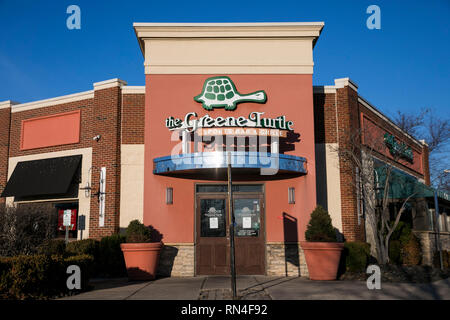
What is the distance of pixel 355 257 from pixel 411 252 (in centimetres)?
465

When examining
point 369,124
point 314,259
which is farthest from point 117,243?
point 369,124

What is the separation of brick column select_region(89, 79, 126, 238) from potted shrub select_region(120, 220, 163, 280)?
2.34 metres

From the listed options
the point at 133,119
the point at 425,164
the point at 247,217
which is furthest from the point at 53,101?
the point at 425,164

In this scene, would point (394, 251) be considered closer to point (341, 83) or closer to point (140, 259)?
point (341, 83)

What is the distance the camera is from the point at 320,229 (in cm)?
1256

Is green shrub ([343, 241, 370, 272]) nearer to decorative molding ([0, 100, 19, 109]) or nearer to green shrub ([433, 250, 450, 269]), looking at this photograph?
green shrub ([433, 250, 450, 269])

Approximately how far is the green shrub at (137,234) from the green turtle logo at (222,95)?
4.34 metres

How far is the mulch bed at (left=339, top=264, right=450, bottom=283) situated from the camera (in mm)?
12258

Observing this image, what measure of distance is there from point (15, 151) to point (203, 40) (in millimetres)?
9207

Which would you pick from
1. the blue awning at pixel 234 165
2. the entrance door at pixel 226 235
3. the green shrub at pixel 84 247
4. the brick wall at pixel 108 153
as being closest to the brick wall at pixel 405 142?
the blue awning at pixel 234 165

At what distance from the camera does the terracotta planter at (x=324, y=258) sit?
1232 cm

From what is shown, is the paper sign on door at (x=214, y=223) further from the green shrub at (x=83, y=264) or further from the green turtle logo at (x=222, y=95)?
the green shrub at (x=83, y=264)

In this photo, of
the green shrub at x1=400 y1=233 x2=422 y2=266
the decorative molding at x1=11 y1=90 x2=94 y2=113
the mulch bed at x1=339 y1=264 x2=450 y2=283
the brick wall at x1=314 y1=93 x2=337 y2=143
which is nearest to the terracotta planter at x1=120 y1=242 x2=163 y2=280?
the mulch bed at x1=339 y1=264 x2=450 y2=283

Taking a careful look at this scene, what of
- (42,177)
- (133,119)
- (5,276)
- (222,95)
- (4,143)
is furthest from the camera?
(4,143)
